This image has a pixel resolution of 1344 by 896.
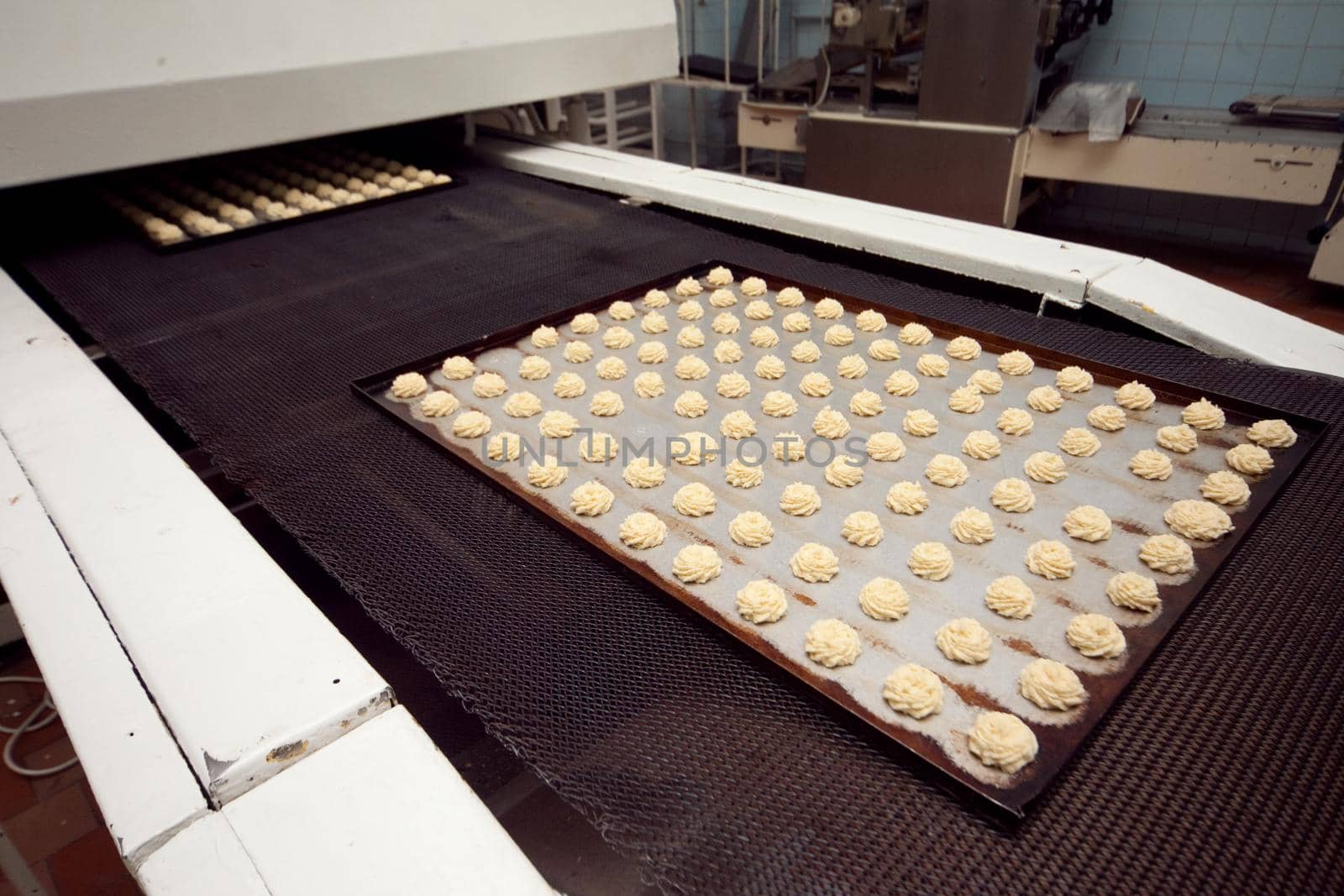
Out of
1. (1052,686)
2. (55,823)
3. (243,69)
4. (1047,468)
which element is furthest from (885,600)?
(55,823)

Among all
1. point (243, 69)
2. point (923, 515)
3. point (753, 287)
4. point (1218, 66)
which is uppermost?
point (243, 69)

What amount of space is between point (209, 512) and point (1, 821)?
173 centimetres

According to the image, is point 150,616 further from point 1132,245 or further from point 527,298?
point 1132,245

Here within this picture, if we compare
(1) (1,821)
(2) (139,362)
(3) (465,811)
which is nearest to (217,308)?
(2) (139,362)

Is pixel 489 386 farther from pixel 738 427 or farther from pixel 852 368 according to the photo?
pixel 852 368

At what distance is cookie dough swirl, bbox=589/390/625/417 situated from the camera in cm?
156

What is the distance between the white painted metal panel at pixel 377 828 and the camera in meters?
0.69

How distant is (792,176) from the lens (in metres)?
6.86

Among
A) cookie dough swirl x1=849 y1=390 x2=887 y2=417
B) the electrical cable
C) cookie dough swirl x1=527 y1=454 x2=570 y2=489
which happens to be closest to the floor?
the electrical cable

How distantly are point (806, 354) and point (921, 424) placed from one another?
0.35m

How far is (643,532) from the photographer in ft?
3.89

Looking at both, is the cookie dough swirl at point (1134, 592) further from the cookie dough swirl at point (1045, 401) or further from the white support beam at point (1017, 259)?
the white support beam at point (1017, 259)

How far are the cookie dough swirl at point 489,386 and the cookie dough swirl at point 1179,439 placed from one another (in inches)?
48.3

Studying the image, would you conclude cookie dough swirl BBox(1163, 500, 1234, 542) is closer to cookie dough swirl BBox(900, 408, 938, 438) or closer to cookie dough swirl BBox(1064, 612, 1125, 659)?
cookie dough swirl BBox(1064, 612, 1125, 659)
